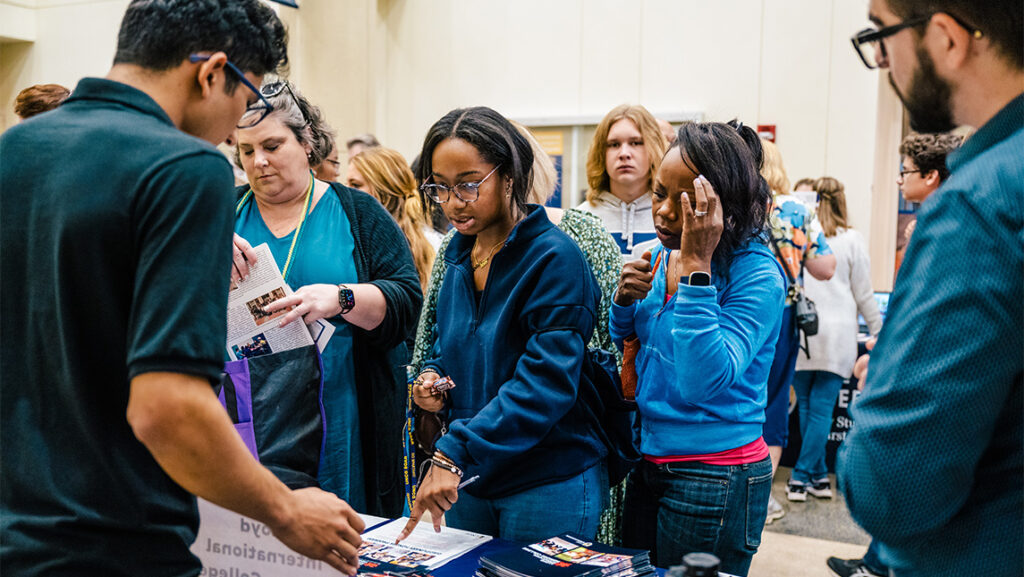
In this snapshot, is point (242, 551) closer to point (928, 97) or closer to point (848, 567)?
point (928, 97)

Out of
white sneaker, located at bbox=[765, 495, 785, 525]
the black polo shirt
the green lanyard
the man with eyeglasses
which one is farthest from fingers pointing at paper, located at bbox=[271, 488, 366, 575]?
white sneaker, located at bbox=[765, 495, 785, 525]

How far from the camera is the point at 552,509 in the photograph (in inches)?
66.2

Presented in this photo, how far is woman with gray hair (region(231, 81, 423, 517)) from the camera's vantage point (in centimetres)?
203

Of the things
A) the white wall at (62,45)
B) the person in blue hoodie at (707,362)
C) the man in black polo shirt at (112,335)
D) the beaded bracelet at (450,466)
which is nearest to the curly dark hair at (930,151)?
the person in blue hoodie at (707,362)

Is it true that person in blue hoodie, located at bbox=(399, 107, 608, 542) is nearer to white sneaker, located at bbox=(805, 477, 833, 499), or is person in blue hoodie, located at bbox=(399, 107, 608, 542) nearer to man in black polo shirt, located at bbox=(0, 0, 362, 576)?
man in black polo shirt, located at bbox=(0, 0, 362, 576)

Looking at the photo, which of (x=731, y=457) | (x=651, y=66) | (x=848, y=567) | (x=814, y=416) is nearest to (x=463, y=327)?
(x=731, y=457)

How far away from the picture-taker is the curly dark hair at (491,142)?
1793 millimetres

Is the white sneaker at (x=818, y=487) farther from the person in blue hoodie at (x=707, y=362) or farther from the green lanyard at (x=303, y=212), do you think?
the green lanyard at (x=303, y=212)

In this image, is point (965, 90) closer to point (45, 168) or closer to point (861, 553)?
point (45, 168)

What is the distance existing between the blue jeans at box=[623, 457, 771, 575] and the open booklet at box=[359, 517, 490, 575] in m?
0.39

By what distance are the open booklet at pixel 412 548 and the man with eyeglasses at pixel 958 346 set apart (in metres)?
0.92

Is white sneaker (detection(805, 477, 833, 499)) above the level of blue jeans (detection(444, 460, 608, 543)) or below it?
below

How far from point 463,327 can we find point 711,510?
25.9 inches

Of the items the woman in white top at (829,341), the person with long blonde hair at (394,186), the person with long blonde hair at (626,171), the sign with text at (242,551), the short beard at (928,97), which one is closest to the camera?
the short beard at (928,97)
